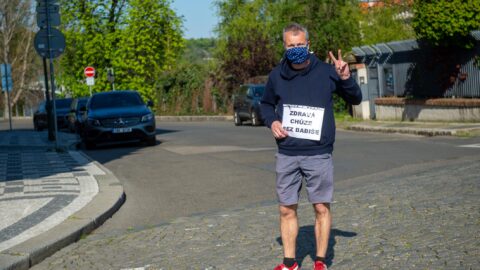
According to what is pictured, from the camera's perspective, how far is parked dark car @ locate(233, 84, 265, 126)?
32.3 metres

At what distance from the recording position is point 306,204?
29.7 ft

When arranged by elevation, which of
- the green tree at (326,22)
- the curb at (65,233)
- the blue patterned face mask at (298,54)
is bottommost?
the curb at (65,233)

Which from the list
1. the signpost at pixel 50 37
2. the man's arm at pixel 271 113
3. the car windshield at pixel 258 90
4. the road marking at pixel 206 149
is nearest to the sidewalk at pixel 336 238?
the man's arm at pixel 271 113

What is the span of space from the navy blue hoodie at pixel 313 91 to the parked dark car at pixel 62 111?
3465 cm

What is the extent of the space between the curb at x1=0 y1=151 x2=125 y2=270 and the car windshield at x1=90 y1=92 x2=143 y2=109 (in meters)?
12.1

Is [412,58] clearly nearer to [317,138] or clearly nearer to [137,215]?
[137,215]

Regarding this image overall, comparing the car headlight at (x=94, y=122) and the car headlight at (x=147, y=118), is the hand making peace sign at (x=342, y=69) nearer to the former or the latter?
the car headlight at (x=147, y=118)

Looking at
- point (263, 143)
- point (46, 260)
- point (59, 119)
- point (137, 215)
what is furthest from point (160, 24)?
point (46, 260)

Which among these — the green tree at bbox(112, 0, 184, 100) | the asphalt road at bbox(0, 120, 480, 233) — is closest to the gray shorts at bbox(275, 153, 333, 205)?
the asphalt road at bbox(0, 120, 480, 233)

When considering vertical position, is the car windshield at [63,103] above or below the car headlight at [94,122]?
above

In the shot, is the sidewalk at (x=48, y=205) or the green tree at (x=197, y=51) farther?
the green tree at (x=197, y=51)

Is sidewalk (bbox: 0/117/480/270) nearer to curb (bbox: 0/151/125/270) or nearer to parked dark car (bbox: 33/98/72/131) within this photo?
curb (bbox: 0/151/125/270)

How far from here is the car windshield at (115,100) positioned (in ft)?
74.2

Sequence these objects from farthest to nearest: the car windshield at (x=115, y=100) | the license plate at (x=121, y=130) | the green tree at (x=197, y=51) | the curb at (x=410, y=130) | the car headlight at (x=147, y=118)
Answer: the green tree at (x=197, y=51) < the car windshield at (x=115, y=100) < the car headlight at (x=147, y=118) < the license plate at (x=121, y=130) < the curb at (x=410, y=130)
